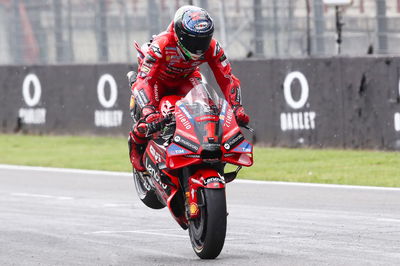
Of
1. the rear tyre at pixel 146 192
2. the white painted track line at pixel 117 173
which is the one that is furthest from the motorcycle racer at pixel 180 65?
the white painted track line at pixel 117 173

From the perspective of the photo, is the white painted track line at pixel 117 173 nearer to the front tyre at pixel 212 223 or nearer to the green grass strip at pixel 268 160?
the green grass strip at pixel 268 160

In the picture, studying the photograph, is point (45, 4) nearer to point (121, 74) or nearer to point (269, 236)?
point (121, 74)

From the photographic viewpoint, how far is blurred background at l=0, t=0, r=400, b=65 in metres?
18.3

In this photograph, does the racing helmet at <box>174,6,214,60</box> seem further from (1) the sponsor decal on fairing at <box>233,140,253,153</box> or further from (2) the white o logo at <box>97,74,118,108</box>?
(2) the white o logo at <box>97,74,118,108</box>

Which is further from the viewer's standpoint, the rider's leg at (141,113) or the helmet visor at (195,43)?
the rider's leg at (141,113)

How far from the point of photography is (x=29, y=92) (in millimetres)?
22656

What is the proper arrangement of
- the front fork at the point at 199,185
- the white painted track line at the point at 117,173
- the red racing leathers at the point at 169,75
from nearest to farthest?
the front fork at the point at 199,185, the red racing leathers at the point at 169,75, the white painted track line at the point at 117,173

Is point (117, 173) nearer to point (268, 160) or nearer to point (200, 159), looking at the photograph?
point (268, 160)

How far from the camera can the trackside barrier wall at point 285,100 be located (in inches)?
651

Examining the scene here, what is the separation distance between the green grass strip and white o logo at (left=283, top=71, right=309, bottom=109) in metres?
0.71

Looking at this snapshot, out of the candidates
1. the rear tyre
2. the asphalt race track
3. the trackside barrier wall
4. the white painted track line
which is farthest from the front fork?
the trackside barrier wall

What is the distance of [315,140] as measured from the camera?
17.5 meters

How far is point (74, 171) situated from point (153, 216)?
5832mm

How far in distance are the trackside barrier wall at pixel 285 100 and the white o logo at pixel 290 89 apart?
2cm
